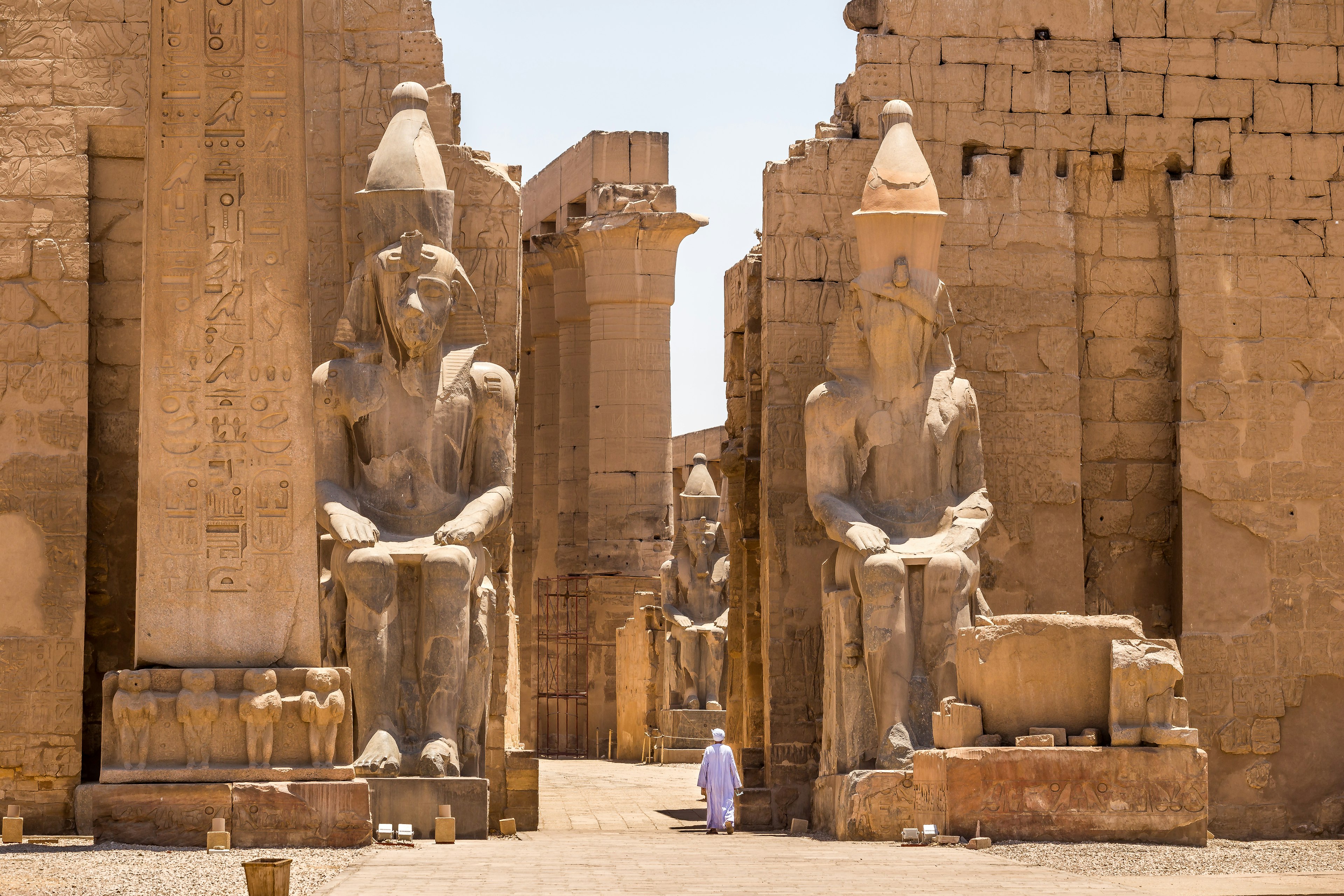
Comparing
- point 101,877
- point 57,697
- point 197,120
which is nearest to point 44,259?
point 57,697

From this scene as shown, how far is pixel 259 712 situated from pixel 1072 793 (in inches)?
121

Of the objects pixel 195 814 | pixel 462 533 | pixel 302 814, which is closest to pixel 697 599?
pixel 462 533

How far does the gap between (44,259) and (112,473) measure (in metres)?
1.13

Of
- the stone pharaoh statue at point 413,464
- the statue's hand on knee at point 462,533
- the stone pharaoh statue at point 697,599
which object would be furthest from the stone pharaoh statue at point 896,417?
the stone pharaoh statue at point 697,599

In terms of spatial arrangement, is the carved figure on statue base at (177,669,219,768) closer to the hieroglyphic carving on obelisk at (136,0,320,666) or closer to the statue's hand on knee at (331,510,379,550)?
the hieroglyphic carving on obelisk at (136,0,320,666)

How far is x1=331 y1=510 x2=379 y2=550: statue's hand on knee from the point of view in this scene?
8406 mm

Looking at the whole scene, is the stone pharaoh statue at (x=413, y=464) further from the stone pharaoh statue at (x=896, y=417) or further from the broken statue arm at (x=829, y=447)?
the stone pharaoh statue at (x=896, y=417)

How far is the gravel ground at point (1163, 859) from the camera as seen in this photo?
657cm

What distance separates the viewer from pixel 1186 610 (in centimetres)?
1073

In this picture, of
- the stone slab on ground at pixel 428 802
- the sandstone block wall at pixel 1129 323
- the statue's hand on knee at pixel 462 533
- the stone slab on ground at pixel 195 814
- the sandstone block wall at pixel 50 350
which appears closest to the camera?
the stone slab on ground at pixel 195 814

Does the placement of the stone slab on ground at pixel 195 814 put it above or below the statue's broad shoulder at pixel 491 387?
below

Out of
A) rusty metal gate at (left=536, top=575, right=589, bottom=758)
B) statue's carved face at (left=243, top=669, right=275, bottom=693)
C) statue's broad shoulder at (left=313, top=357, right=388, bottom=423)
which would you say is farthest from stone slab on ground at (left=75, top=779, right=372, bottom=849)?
rusty metal gate at (left=536, top=575, right=589, bottom=758)

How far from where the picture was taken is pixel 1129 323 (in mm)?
11070

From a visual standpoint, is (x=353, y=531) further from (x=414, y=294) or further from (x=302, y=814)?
(x=302, y=814)
